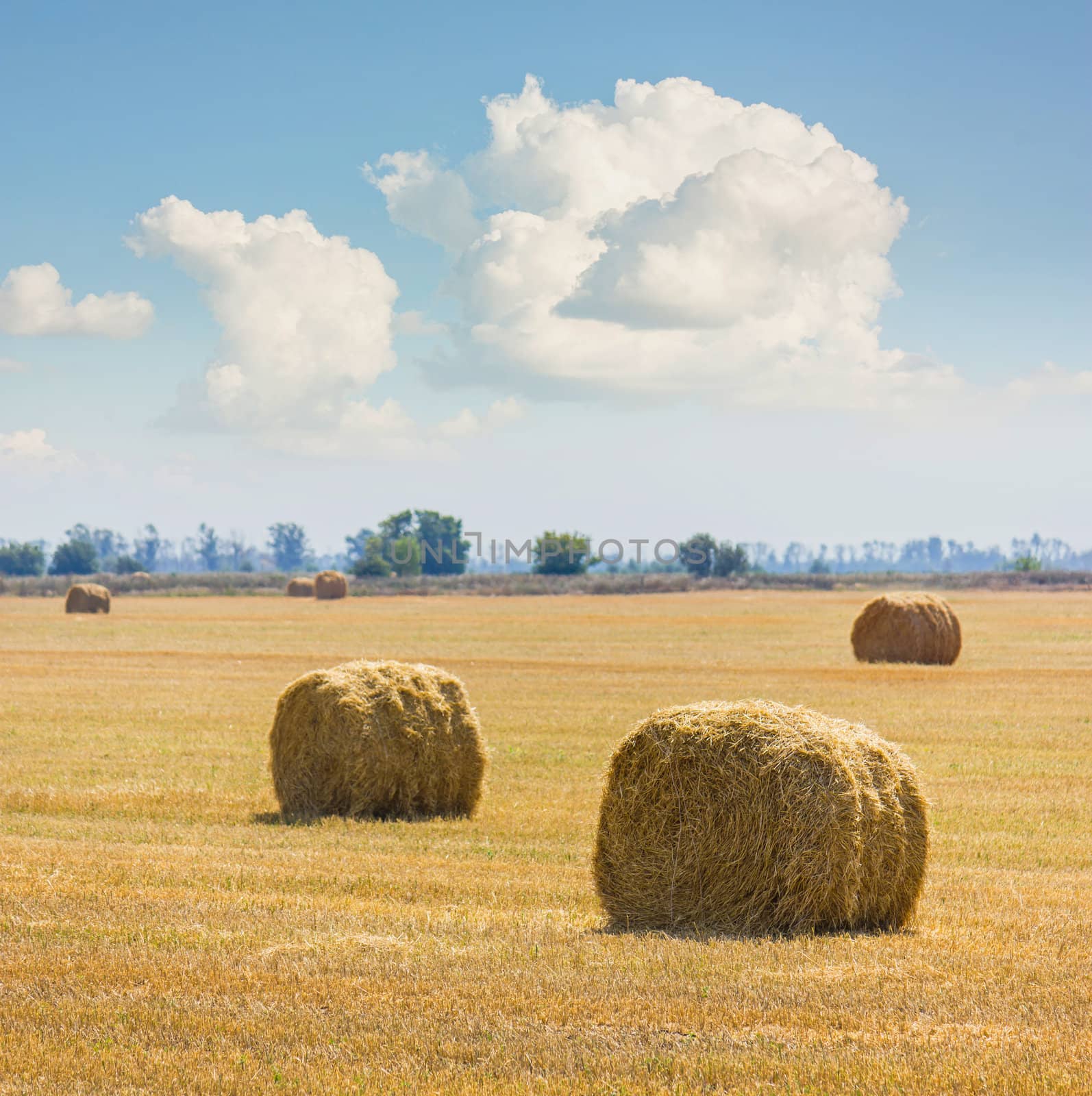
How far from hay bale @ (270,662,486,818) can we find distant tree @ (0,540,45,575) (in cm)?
19171

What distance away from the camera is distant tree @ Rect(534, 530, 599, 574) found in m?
136

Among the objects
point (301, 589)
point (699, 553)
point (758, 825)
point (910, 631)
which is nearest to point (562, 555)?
point (699, 553)

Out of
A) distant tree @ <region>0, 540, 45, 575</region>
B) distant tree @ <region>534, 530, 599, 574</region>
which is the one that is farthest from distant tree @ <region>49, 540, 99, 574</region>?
distant tree @ <region>534, 530, 599, 574</region>

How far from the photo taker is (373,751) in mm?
15828

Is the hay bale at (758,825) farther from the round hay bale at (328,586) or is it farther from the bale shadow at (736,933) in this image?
the round hay bale at (328,586)

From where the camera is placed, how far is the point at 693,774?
403 inches

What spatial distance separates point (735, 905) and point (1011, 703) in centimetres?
1871

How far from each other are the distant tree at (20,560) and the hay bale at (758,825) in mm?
198612

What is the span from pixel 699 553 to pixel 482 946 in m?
141

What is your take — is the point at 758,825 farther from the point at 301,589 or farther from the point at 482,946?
the point at 301,589

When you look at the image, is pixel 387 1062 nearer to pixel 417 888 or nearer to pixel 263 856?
pixel 417 888


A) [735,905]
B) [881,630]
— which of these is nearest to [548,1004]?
[735,905]

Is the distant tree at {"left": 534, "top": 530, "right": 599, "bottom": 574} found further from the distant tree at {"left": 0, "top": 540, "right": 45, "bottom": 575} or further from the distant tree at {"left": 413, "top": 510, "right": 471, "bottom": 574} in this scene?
the distant tree at {"left": 0, "top": 540, "right": 45, "bottom": 575}

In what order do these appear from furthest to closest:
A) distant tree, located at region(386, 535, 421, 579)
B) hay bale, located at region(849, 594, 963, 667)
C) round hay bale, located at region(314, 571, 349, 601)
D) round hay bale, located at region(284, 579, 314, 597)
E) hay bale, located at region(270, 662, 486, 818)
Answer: distant tree, located at region(386, 535, 421, 579)
round hay bale, located at region(284, 579, 314, 597)
round hay bale, located at region(314, 571, 349, 601)
hay bale, located at region(849, 594, 963, 667)
hay bale, located at region(270, 662, 486, 818)
